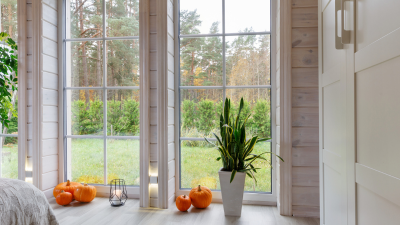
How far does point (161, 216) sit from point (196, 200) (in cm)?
33

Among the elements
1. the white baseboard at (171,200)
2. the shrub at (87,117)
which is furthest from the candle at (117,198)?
the shrub at (87,117)

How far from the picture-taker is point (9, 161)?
280 cm

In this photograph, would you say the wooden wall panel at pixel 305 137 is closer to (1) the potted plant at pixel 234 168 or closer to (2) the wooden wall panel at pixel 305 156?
(2) the wooden wall panel at pixel 305 156

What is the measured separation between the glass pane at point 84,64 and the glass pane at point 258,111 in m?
1.49

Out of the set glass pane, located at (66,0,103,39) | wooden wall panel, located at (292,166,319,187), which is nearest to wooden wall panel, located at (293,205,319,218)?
wooden wall panel, located at (292,166,319,187)

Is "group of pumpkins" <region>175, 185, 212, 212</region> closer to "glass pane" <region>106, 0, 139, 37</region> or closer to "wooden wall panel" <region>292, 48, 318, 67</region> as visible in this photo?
"wooden wall panel" <region>292, 48, 318, 67</region>

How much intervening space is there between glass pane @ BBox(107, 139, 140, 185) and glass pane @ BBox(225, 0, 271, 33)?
1.50 metres

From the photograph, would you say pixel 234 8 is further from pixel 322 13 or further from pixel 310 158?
pixel 310 158

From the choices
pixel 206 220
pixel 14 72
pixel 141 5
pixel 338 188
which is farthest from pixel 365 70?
pixel 14 72

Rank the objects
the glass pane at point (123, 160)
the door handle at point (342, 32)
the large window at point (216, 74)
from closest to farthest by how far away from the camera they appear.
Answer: the door handle at point (342, 32)
the large window at point (216, 74)
the glass pane at point (123, 160)

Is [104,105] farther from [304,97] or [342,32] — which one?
[342,32]

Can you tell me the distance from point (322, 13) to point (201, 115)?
1411 mm

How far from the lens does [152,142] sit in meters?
2.38

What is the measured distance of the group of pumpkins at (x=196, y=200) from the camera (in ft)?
7.30
